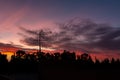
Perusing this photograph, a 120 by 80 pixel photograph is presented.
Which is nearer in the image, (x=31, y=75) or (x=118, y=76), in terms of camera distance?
(x=118, y=76)

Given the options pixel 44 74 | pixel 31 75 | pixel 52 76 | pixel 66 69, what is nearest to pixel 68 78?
pixel 66 69

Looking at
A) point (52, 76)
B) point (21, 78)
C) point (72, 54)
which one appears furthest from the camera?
point (72, 54)

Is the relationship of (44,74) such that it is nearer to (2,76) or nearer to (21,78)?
(21,78)

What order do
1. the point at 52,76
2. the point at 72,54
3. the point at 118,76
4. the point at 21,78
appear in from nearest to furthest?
1. the point at 118,76
2. the point at 52,76
3. the point at 21,78
4. the point at 72,54

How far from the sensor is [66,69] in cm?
2625

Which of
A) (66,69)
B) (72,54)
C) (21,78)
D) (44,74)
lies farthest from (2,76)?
(72,54)

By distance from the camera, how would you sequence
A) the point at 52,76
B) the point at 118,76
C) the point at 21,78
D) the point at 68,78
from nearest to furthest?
the point at 118,76
the point at 68,78
the point at 52,76
the point at 21,78

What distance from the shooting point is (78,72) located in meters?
24.3

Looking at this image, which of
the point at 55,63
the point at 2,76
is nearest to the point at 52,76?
the point at 55,63

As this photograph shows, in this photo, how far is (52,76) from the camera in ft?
91.5

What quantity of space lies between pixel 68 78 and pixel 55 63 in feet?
10.9

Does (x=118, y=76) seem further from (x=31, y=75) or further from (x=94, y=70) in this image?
(x=31, y=75)

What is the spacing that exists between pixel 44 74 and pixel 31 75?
607cm

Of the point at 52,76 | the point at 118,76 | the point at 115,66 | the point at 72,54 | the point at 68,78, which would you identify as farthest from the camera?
the point at 72,54
